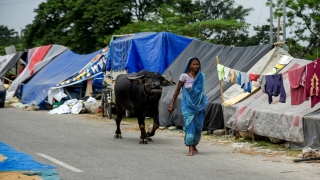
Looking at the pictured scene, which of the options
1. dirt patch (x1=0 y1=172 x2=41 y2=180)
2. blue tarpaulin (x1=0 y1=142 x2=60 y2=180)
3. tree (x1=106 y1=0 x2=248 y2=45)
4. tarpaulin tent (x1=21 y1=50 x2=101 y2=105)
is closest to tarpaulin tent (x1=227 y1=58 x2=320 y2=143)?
A: blue tarpaulin (x1=0 y1=142 x2=60 y2=180)

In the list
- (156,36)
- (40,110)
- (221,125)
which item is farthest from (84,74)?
(221,125)

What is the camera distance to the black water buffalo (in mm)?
14070

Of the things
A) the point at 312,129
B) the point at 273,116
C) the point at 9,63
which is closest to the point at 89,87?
the point at 9,63

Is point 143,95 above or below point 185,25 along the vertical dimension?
below

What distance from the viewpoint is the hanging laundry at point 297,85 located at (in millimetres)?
12578

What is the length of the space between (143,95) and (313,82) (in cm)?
415

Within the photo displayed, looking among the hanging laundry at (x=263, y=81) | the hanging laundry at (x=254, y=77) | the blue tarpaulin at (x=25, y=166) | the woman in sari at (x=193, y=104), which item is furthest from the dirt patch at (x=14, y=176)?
the hanging laundry at (x=254, y=77)

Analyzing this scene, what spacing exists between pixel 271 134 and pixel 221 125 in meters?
2.74

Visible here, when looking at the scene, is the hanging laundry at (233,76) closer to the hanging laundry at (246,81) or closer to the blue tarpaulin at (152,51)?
the hanging laundry at (246,81)

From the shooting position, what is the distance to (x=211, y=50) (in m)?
19.6

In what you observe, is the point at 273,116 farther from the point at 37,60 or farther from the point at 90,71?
the point at 37,60

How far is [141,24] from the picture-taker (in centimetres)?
4588

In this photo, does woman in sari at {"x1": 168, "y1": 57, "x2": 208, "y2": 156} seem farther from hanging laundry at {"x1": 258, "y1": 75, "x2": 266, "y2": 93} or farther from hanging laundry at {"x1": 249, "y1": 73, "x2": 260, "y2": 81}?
hanging laundry at {"x1": 249, "y1": 73, "x2": 260, "y2": 81}

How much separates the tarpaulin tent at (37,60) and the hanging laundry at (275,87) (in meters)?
22.7
